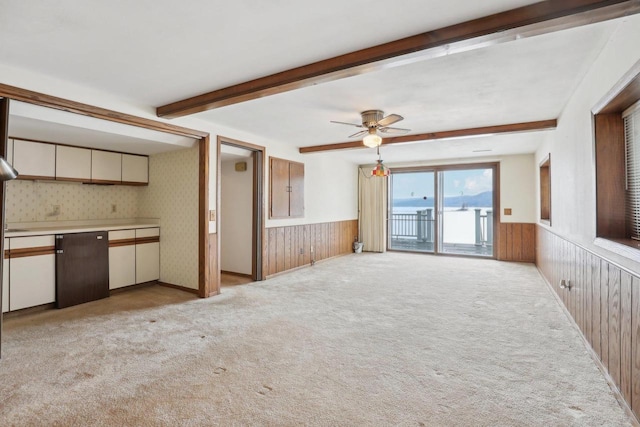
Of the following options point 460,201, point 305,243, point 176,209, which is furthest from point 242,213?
point 460,201

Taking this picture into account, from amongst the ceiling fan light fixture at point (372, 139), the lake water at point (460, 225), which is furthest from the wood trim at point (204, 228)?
the lake water at point (460, 225)

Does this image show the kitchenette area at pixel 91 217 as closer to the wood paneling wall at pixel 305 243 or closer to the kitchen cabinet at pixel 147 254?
the kitchen cabinet at pixel 147 254

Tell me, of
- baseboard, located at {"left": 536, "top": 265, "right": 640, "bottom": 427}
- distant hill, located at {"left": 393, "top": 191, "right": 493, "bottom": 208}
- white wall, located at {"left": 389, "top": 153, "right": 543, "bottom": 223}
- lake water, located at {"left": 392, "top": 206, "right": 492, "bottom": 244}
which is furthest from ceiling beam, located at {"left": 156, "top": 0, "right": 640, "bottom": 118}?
lake water, located at {"left": 392, "top": 206, "right": 492, "bottom": 244}

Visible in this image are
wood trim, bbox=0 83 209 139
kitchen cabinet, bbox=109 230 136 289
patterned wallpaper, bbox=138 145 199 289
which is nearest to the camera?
wood trim, bbox=0 83 209 139

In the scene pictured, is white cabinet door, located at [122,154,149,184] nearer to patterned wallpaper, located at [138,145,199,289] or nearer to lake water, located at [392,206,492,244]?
patterned wallpaper, located at [138,145,199,289]

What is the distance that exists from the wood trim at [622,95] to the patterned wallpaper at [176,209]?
4271mm

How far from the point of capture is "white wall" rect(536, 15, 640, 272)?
1.90 m

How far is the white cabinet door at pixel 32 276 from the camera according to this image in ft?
11.0

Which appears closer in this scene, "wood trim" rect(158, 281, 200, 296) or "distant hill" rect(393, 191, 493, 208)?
"wood trim" rect(158, 281, 200, 296)

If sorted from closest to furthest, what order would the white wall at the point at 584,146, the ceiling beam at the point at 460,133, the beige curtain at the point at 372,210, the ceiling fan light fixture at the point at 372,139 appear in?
the white wall at the point at 584,146 → the ceiling fan light fixture at the point at 372,139 → the ceiling beam at the point at 460,133 → the beige curtain at the point at 372,210

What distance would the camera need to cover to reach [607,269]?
85.0 inches

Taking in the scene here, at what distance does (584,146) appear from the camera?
2701 millimetres

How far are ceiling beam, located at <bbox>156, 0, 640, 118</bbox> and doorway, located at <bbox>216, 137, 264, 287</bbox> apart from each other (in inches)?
89.6

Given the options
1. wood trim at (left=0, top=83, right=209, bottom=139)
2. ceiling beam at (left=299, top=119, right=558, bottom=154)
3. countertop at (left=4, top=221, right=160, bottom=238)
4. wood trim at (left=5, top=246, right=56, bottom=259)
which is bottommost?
wood trim at (left=5, top=246, right=56, bottom=259)
